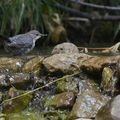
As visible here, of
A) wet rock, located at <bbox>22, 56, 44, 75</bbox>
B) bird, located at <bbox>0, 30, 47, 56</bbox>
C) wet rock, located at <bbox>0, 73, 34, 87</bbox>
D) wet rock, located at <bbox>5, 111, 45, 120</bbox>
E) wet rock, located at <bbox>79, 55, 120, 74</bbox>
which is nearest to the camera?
wet rock, located at <bbox>5, 111, 45, 120</bbox>

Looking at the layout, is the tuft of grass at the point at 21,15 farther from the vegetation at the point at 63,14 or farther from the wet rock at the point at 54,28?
the wet rock at the point at 54,28

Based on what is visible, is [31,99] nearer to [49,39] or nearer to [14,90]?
[14,90]

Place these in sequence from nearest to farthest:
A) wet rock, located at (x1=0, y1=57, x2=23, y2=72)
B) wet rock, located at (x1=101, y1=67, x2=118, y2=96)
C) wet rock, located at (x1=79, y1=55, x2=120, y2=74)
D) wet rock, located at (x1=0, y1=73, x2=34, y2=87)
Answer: wet rock, located at (x1=101, y1=67, x2=118, y2=96), wet rock, located at (x1=79, y1=55, x2=120, y2=74), wet rock, located at (x1=0, y1=73, x2=34, y2=87), wet rock, located at (x1=0, y1=57, x2=23, y2=72)

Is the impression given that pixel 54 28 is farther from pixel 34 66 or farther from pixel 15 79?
pixel 15 79

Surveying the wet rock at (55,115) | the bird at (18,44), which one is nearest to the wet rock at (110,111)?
the wet rock at (55,115)

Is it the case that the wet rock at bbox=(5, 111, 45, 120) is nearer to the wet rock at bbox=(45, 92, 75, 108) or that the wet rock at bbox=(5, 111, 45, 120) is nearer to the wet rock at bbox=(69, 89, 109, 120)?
the wet rock at bbox=(45, 92, 75, 108)

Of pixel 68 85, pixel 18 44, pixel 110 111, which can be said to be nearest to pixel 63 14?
pixel 18 44

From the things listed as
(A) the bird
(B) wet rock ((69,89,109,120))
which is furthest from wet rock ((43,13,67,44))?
(B) wet rock ((69,89,109,120))
